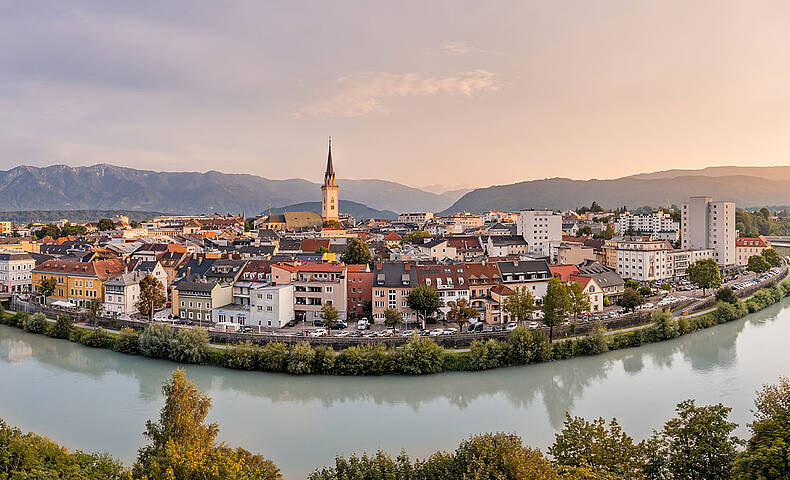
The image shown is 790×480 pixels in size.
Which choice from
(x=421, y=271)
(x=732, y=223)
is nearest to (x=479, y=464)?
(x=421, y=271)

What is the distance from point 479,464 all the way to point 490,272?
15626 mm

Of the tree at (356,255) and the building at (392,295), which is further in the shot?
the tree at (356,255)

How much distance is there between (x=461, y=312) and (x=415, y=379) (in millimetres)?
4845

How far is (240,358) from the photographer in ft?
53.4

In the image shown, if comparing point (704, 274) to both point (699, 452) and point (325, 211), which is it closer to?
point (699, 452)

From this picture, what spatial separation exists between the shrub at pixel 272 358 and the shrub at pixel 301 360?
21 centimetres

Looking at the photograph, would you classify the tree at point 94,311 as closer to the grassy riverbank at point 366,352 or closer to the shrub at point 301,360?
the grassy riverbank at point 366,352

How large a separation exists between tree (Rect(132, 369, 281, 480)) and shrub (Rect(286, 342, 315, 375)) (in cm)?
607

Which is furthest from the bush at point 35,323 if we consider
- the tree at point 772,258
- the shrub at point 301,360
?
the tree at point 772,258

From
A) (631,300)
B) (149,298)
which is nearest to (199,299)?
(149,298)

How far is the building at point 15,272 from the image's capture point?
1106 inches

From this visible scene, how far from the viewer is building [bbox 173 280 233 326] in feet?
68.7

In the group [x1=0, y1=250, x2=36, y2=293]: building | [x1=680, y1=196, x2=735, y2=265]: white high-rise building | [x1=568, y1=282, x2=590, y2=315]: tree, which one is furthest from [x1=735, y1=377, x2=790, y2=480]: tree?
[x1=680, y1=196, x2=735, y2=265]: white high-rise building

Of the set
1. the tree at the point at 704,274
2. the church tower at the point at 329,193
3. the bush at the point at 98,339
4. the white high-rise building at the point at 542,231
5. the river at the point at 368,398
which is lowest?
the river at the point at 368,398
